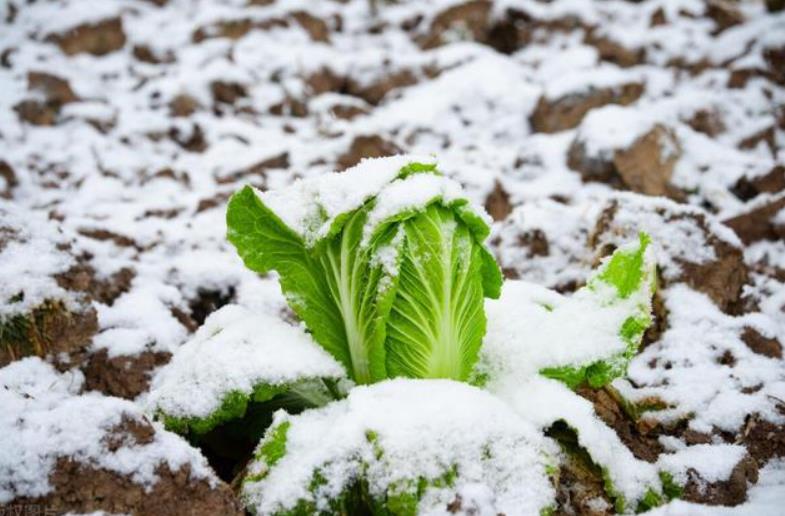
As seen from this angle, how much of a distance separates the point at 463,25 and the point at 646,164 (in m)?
4.27

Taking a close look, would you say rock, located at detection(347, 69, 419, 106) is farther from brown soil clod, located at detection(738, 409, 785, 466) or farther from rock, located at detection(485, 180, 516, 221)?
brown soil clod, located at detection(738, 409, 785, 466)

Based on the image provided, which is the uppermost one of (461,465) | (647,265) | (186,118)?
(647,265)

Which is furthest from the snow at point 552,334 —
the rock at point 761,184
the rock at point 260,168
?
the rock at point 260,168

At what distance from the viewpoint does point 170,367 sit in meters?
2.87

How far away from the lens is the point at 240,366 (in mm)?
2385

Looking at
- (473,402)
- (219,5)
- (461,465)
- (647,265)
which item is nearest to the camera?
(461,465)

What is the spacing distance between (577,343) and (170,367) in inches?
71.9

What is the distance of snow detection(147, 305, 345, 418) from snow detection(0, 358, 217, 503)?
0.25m

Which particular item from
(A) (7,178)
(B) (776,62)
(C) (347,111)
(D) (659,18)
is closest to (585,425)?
(A) (7,178)

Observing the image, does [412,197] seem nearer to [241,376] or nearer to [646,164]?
[241,376]

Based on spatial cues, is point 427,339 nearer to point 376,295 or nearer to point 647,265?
point 376,295

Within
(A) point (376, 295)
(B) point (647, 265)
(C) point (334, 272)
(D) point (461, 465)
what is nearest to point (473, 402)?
(D) point (461, 465)

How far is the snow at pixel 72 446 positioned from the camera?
1889 millimetres

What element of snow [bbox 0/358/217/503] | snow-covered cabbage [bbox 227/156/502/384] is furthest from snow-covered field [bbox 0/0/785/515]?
snow-covered cabbage [bbox 227/156/502/384]
